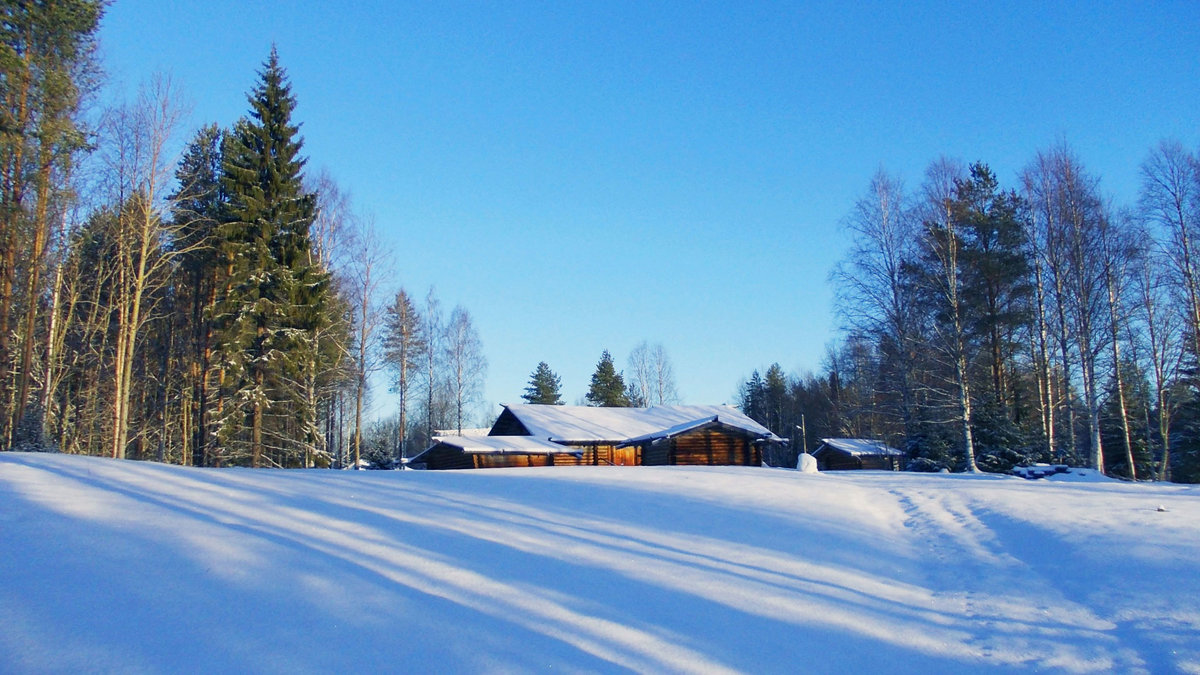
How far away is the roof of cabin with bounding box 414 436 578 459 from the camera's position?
3542cm

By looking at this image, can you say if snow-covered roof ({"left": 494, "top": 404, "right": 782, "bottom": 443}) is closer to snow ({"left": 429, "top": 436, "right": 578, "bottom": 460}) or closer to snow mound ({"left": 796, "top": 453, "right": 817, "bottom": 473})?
Answer: snow ({"left": 429, "top": 436, "right": 578, "bottom": 460})

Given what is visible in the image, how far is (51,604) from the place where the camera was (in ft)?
20.0

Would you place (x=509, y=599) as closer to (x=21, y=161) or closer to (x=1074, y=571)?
(x=1074, y=571)

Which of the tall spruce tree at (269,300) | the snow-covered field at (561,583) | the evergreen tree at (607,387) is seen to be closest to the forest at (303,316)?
the tall spruce tree at (269,300)

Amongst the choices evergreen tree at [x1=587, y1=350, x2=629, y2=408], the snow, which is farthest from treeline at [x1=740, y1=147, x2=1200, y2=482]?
evergreen tree at [x1=587, y1=350, x2=629, y2=408]

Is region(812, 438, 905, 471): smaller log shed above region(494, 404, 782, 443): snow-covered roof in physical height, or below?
below

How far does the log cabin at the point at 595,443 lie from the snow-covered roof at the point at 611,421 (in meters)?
0.06

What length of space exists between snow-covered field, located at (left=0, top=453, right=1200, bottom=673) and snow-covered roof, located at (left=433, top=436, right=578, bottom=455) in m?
22.8

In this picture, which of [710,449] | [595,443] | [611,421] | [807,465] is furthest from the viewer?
[611,421]

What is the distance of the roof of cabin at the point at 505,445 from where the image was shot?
3542 centimetres

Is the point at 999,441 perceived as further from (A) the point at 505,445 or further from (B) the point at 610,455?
(A) the point at 505,445

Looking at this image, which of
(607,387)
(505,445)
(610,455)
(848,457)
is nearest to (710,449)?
(610,455)

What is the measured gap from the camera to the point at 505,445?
36969 millimetres

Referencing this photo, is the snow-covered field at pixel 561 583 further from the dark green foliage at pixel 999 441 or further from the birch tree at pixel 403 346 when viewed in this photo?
the birch tree at pixel 403 346
